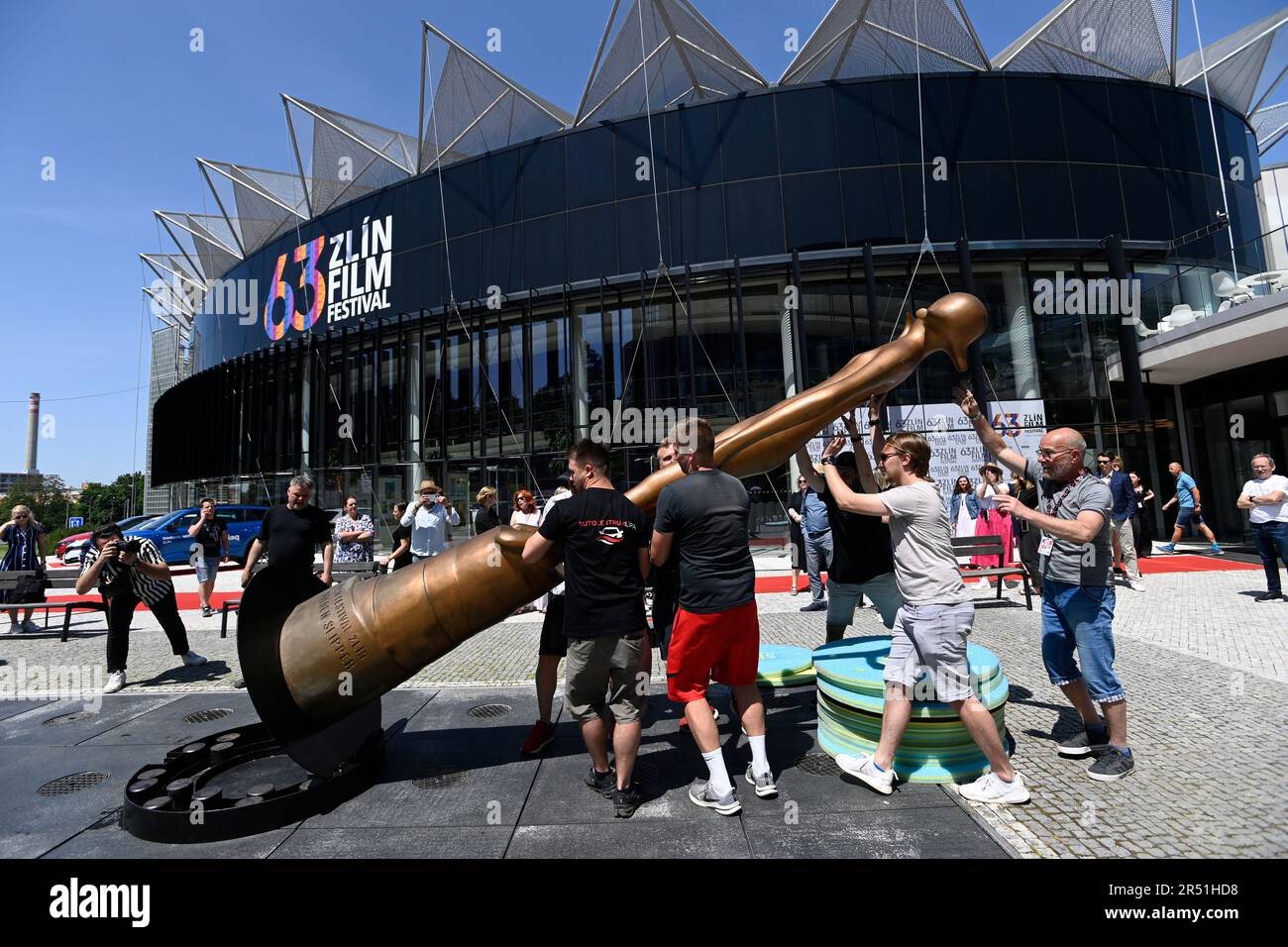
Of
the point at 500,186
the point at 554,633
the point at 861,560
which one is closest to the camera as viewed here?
the point at 554,633

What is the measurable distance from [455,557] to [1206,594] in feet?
35.1

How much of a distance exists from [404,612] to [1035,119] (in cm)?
2239

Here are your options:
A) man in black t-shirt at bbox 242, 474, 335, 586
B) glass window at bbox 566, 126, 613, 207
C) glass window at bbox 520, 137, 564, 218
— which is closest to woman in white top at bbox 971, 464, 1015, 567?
man in black t-shirt at bbox 242, 474, 335, 586

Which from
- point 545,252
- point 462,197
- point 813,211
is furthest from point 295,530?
point 462,197

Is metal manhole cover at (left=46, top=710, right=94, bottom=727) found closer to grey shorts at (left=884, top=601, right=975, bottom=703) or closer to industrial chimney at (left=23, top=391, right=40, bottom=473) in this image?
grey shorts at (left=884, top=601, right=975, bottom=703)

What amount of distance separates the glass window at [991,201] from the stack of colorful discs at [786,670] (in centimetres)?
1722

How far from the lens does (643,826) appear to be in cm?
317

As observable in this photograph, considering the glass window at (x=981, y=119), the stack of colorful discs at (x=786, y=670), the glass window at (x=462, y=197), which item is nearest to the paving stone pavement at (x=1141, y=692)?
the stack of colorful discs at (x=786, y=670)

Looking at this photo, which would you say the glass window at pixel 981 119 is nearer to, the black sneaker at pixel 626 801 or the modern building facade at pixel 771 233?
the modern building facade at pixel 771 233

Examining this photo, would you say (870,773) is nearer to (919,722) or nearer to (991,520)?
(919,722)

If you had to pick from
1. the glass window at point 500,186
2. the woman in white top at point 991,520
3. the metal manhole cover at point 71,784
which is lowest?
the metal manhole cover at point 71,784

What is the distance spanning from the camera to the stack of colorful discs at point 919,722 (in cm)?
358

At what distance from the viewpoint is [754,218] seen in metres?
18.8

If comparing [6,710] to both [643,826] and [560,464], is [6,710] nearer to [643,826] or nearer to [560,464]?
[643,826]
